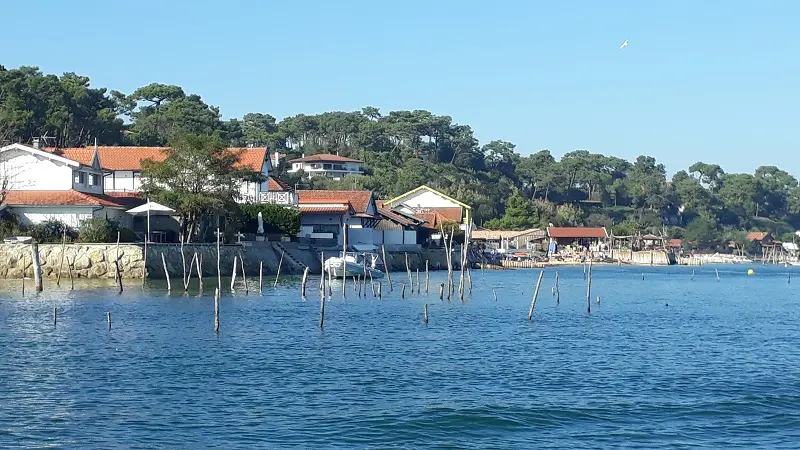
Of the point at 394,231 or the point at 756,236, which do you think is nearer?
the point at 394,231

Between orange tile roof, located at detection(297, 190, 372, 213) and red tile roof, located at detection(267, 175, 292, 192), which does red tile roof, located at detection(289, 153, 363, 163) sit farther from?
red tile roof, located at detection(267, 175, 292, 192)

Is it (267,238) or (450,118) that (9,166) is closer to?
(267,238)

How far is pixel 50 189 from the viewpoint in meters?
59.0

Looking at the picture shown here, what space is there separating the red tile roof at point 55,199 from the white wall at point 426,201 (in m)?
56.9

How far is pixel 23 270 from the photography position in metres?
52.6

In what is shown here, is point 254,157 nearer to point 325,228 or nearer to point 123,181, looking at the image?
point 325,228

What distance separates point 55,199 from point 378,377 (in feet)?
118

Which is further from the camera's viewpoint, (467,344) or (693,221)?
(693,221)

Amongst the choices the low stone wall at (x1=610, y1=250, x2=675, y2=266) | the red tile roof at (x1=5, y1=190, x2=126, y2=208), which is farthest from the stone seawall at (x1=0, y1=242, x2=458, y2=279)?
the low stone wall at (x1=610, y1=250, x2=675, y2=266)

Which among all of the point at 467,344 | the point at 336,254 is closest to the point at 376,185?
the point at 336,254

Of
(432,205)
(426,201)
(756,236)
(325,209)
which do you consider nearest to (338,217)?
(325,209)

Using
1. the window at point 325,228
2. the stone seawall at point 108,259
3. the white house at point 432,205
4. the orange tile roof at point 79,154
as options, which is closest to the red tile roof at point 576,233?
the white house at point 432,205

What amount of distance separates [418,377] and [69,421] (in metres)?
9.60

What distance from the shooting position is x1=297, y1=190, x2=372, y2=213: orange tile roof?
3120 inches
